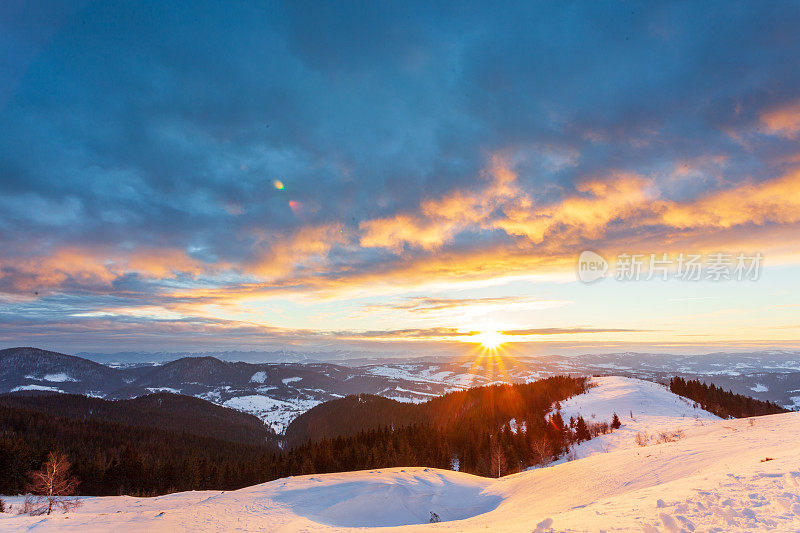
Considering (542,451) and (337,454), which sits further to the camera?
(337,454)

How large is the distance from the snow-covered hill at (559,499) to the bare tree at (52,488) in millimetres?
4385

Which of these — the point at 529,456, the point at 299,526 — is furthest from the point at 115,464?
the point at 529,456

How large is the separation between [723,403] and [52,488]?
438 feet

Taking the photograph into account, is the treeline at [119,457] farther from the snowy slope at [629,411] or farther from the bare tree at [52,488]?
the snowy slope at [629,411]

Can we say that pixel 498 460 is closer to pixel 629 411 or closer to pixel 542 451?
pixel 542 451

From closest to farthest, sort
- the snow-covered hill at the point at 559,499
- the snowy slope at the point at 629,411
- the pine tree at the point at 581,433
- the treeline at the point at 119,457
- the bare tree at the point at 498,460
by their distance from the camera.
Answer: the snow-covered hill at the point at 559,499 → the snowy slope at the point at 629,411 → the bare tree at the point at 498,460 → the pine tree at the point at 581,433 → the treeline at the point at 119,457

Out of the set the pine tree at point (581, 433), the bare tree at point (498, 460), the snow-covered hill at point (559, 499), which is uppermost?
the snow-covered hill at point (559, 499)

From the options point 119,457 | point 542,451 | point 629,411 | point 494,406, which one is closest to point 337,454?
point 542,451

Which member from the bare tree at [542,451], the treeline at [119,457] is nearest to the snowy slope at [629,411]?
the bare tree at [542,451]

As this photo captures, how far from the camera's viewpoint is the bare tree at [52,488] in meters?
38.4

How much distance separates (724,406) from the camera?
286ft

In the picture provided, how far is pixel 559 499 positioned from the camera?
2223 centimetres

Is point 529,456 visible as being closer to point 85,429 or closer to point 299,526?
point 299,526

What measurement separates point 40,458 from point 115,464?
13.9m
